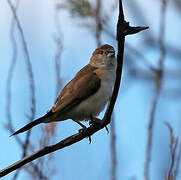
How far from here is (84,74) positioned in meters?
3.81

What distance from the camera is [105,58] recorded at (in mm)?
3949

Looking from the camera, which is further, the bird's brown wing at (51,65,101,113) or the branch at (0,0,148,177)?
the bird's brown wing at (51,65,101,113)

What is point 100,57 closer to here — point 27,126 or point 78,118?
point 78,118

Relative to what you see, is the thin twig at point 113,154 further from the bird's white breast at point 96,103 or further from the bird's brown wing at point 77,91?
the bird's brown wing at point 77,91

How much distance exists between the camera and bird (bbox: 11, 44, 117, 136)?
3.44m

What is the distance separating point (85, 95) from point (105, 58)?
56cm

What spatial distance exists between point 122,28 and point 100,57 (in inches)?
69.5

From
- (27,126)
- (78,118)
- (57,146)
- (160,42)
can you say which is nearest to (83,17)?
(160,42)

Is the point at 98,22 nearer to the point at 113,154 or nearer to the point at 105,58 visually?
the point at 105,58

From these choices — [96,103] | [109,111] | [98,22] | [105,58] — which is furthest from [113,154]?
[109,111]

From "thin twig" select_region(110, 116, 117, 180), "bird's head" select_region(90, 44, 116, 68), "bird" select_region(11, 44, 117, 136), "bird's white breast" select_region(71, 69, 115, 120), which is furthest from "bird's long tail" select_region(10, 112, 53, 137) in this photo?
"thin twig" select_region(110, 116, 117, 180)

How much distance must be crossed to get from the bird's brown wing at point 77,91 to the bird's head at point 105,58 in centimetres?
19

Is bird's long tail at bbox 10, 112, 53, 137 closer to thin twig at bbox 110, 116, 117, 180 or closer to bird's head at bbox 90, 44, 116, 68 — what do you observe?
bird's head at bbox 90, 44, 116, 68

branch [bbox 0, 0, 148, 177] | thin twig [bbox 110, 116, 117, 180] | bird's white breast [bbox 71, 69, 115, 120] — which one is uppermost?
branch [bbox 0, 0, 148, 177]
